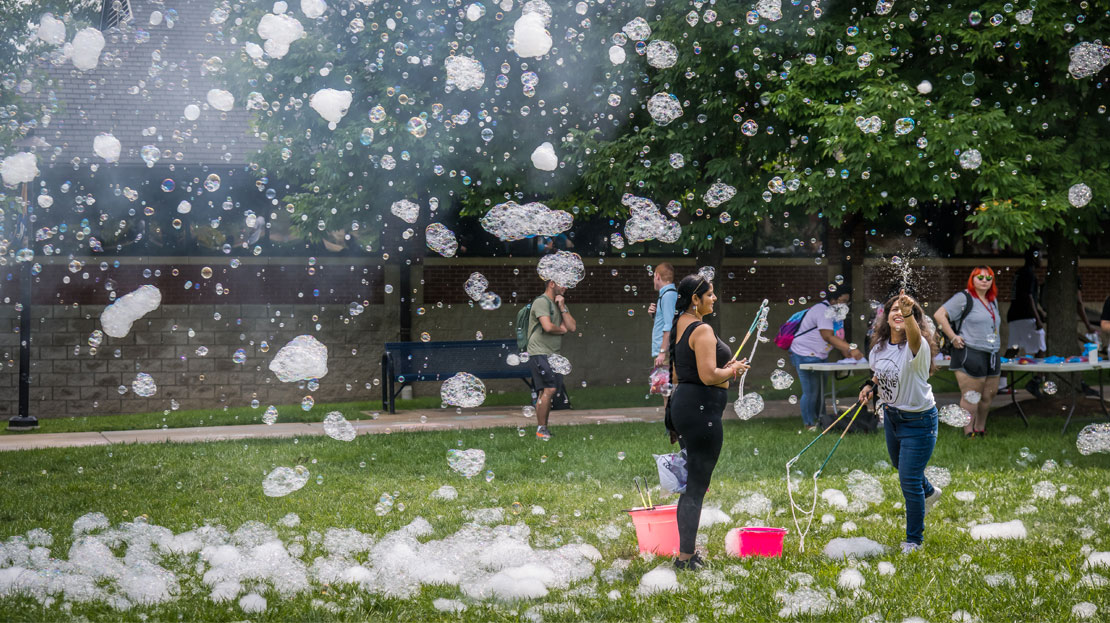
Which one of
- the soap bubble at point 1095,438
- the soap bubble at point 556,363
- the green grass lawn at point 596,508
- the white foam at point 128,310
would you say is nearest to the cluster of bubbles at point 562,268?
the soap bubble at point 556,363

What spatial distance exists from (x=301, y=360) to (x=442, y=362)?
195 centimetres

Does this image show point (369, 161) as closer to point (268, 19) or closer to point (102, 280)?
point (268, 19)

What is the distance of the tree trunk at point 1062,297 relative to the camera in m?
11.9

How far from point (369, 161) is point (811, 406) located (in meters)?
5.99

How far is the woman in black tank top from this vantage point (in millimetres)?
5156

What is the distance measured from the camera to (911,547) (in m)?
5.45

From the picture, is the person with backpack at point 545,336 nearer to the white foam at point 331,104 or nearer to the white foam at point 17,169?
the white foam at point 331,104

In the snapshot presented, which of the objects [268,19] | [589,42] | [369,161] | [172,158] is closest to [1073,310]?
[589,42]

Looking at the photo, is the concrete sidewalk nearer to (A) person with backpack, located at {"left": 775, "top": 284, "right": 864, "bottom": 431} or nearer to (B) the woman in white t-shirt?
(A) person with backpack, located at {"left": 775, "top": 284, "right": 864, "bottom": 431}

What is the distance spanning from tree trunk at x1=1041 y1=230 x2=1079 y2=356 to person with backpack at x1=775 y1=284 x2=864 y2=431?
2.87 meters

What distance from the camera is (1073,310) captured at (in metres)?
11.9

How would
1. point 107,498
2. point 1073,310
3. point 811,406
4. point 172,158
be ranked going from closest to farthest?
point 107,498
point 811,406
point 1073,310
point 172,158

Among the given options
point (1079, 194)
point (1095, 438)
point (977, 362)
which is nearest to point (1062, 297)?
point (1079, 194)

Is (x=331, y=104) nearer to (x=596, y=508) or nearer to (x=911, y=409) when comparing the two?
(x=596, y=508)
